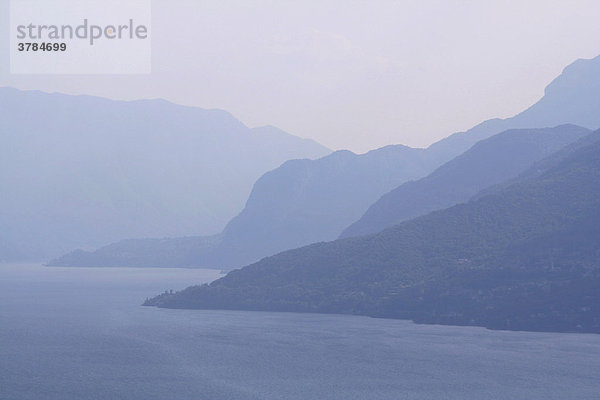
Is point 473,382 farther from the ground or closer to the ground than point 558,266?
closer to the ground

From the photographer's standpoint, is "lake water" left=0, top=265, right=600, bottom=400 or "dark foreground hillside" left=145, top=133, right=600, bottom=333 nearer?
"lake water" left=0, top=265, right=600, bottom=400

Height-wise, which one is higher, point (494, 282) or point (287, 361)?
point (494, 282)

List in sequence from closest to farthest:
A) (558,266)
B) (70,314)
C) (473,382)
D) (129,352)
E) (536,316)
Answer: (473,382)
(129,352)
(536,316)
(558,266)
(70,314)

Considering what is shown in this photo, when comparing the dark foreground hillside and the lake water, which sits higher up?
the dark foreground hillside

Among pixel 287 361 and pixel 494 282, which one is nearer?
pixel 287 361

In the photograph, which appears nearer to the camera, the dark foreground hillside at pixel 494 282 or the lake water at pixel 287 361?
the lake water at pixel 287 361

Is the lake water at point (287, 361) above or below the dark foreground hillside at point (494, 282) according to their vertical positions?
below

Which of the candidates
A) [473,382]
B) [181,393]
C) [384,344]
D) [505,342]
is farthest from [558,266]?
[181,393]

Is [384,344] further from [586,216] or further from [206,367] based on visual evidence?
[586,216]
